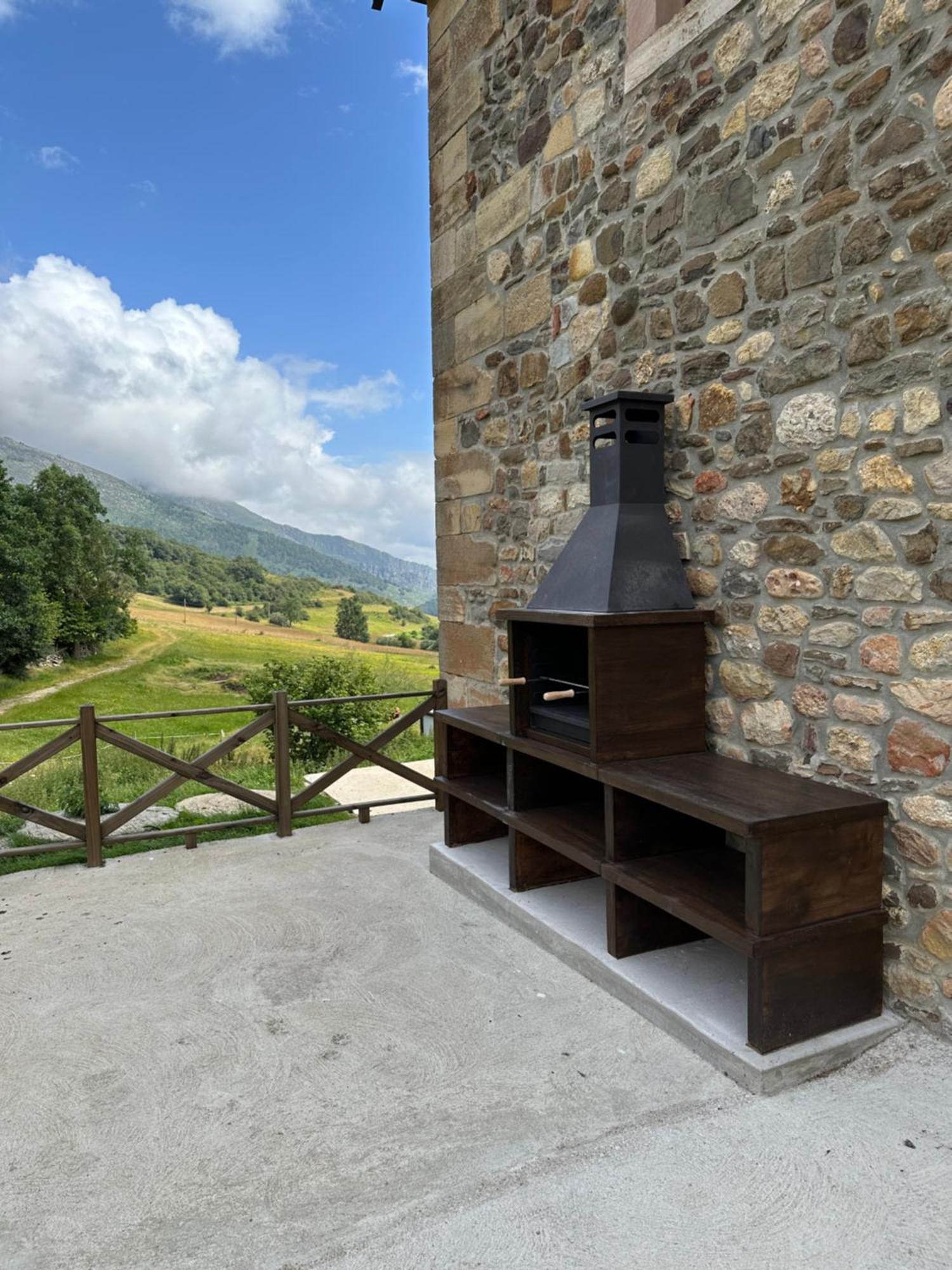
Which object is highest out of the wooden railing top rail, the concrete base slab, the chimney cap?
the chimney cap

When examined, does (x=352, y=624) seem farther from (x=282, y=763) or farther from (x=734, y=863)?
(x=734, y=863)

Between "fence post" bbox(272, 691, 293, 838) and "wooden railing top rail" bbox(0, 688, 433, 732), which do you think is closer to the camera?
"wooden railing top rail" bbox(0, 688, 433, 732)

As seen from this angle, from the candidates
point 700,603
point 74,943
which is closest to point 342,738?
point 74,943

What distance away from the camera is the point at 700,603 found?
3242 mm

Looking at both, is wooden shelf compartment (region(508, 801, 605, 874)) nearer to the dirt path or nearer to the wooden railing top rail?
the wooden railing top rail

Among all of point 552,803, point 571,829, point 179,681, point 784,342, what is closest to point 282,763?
point 552,803

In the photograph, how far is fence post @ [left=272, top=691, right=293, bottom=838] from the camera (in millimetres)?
4734

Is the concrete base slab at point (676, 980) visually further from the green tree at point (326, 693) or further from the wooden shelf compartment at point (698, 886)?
the green tree at point (326, 693)

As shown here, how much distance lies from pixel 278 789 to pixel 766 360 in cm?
348

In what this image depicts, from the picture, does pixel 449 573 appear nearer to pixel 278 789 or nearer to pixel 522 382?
pixel 522 382

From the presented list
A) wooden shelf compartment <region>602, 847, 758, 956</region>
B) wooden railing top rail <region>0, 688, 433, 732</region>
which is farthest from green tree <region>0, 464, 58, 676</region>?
wooden shelf compartment <region>602, 847, 758, 956</region>

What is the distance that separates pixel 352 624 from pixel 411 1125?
27995 millimetres

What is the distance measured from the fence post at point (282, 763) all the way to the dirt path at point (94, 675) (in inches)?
743

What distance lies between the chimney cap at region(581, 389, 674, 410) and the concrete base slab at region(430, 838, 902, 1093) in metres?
2.06
